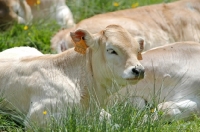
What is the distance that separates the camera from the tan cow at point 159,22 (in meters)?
12.4

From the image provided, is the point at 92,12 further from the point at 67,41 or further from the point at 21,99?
the point at 21,99

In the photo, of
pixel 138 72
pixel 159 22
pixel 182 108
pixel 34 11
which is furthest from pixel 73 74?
pixel 34 11

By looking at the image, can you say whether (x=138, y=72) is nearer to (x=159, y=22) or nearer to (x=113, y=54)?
(x=113, y=54)

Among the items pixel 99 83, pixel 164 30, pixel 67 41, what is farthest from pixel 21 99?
pixel 164 30

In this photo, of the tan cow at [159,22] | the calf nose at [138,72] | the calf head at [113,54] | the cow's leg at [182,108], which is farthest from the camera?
the tan cow at [159,22]

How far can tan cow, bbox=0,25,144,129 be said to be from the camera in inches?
330

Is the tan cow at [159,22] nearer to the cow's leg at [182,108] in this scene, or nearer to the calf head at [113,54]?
the cow's leg at [182,108]

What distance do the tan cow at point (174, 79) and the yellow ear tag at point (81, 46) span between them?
889 mm

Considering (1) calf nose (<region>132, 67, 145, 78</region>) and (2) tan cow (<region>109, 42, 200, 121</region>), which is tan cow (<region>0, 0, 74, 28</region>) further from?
(1) calf nose (<region>132, 67, 145, 78</region>)

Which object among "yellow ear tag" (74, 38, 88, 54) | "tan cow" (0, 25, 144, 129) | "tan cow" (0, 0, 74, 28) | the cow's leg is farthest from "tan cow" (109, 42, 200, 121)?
"tan cow" (0, 0, 74, 28)

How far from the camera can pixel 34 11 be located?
45.6 feet

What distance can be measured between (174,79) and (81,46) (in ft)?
5.15

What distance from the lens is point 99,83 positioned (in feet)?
28.6

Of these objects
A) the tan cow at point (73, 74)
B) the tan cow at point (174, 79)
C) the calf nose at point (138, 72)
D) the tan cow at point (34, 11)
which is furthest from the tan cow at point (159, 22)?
the calf nose at point (138, 72)
